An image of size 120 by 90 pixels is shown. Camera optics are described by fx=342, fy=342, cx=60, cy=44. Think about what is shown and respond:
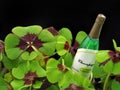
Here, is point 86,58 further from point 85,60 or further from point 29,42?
point 29,42

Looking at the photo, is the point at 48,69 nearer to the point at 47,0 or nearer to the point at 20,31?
the point at 20,31

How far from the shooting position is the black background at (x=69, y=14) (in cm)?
147

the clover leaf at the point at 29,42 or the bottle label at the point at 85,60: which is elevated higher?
the clover leaf at the point at 29,42

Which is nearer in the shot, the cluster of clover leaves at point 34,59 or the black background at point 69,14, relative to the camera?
the cluster of clover leaves at point 34,59

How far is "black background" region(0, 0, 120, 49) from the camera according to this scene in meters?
1.47

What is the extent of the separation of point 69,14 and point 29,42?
2.81 ft

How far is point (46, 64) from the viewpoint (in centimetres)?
65

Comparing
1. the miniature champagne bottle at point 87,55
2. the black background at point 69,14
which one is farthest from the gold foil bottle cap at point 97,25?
the black background at point 69,14

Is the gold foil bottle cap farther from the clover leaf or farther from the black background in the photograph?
the black background

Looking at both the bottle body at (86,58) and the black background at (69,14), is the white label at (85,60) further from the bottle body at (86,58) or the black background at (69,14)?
the black background at (69,14)

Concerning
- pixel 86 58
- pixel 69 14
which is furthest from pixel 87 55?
pixel 69 14

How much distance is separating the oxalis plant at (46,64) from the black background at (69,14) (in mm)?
797

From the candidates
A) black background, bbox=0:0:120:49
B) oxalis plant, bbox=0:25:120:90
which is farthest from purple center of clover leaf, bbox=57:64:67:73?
black background, bbox=0:0:120:49

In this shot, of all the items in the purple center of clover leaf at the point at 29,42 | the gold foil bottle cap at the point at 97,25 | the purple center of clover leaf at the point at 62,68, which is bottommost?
the purple center of clover leaf at the point at 62,68
